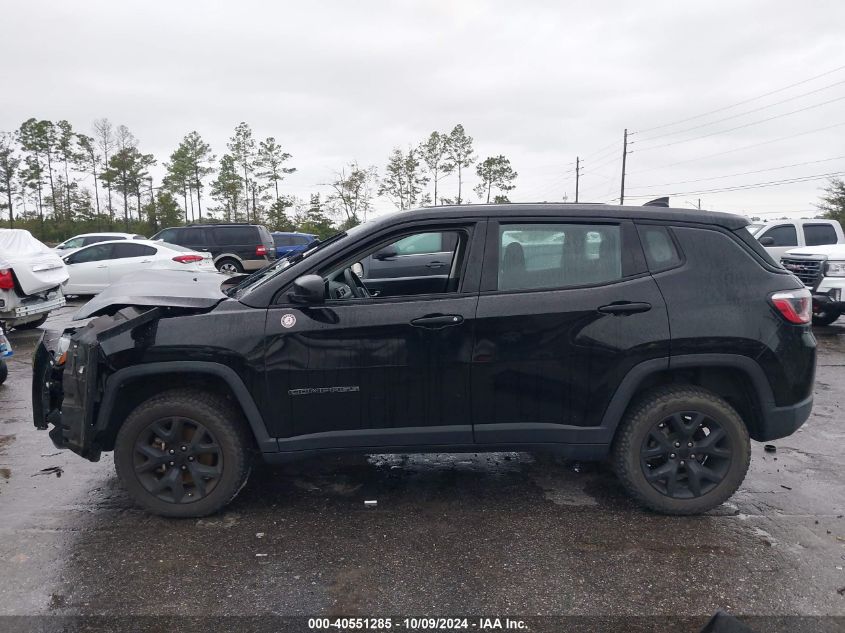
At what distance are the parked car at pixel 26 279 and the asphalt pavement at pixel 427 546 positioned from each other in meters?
5.26

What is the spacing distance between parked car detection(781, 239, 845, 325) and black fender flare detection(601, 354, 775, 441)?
7203 mm

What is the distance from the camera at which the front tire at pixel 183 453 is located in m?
3.58

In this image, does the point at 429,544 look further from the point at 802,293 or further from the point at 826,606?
the point at 802,293

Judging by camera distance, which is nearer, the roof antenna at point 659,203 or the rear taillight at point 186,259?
the roof antenna at point 659,203

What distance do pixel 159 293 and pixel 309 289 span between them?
103 cm

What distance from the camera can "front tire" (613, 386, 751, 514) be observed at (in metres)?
3.64

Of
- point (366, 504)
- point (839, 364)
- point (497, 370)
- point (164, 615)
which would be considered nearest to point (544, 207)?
point (497, 370)

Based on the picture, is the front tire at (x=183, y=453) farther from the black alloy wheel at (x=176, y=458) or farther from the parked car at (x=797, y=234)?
the parked car at (x=797, y=234)

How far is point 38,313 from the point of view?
370 inches

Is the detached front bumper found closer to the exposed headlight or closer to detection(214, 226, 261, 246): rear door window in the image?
the exposed headlight

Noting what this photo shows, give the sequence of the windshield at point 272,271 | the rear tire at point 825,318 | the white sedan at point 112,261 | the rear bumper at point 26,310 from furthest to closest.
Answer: the white sedan at point 112,261, the rear tire at point 825,318, the rear bumper at point 26,310, the windshield at point 272,271

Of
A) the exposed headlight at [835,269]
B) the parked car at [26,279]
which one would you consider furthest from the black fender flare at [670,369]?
the parked car at [26,279]

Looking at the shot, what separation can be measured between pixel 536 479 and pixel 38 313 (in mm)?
8539

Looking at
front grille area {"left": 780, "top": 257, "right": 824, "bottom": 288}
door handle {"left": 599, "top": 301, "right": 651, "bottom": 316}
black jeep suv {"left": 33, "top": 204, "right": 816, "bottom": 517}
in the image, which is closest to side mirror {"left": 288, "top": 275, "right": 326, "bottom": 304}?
black jeep suv {"left": 33, "top": 204, "right": 816, "bottom": 517}
